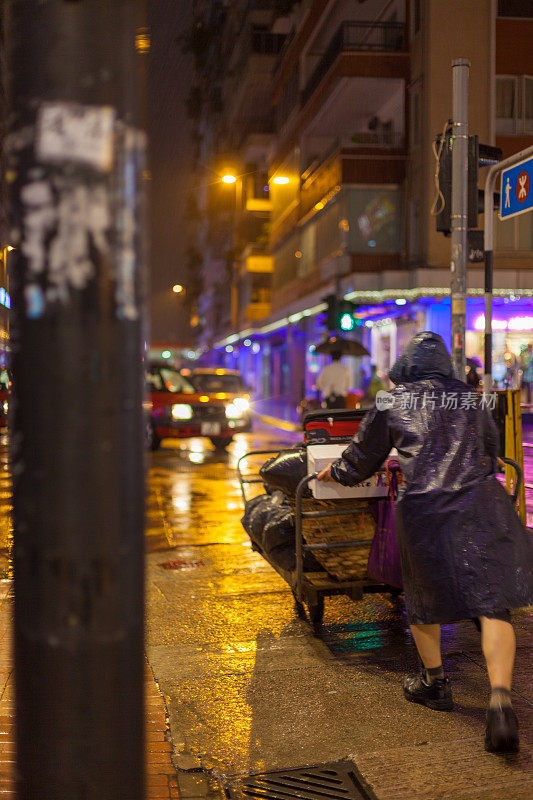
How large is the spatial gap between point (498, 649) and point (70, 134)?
283cm

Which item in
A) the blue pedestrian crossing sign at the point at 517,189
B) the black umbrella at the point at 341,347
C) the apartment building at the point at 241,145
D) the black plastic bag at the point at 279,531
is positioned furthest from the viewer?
the apartment building at the point at 241,145

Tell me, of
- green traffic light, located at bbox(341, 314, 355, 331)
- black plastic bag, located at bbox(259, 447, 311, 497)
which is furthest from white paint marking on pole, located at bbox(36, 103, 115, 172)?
green traffic light, located at bbox(341, 314, 355, 331)

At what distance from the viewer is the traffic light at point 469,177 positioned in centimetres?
783

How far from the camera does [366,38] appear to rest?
27.6m

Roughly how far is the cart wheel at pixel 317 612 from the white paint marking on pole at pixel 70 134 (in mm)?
3539

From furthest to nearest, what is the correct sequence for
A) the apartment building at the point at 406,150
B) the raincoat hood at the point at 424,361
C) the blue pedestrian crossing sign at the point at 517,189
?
the apartment building at the point at 406,150 → the blue pedestrian crossing sign at the point at 517,189 → the raincoat hood at the point at 424,361

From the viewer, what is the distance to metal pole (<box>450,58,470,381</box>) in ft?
25.3

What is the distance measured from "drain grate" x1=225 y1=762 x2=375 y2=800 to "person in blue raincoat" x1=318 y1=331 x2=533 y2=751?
63cm

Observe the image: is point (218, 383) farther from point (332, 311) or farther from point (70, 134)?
point (70, 134)

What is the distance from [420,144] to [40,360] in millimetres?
25317

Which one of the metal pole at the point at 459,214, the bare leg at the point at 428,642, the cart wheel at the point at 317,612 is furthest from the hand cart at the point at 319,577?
the metal pole at the point at 459,214

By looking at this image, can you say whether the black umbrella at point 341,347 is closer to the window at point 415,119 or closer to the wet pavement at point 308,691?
the window at point 415,119

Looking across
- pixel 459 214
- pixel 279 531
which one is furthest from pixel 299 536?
pixel 459 214

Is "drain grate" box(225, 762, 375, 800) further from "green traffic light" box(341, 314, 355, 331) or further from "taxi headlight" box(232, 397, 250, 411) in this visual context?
"taxi headlight" box(232, 397, 250, 411)
